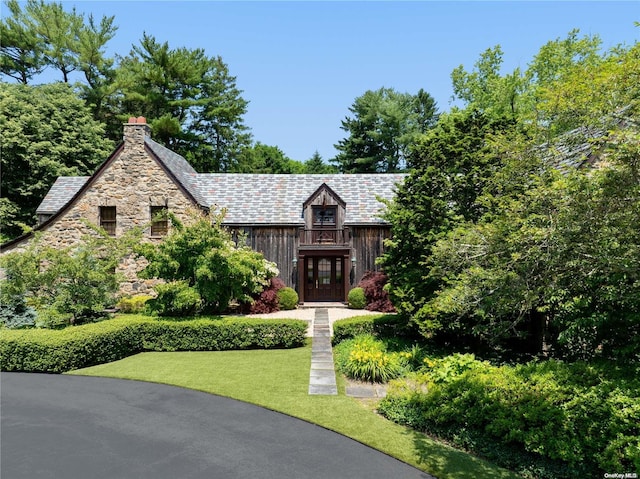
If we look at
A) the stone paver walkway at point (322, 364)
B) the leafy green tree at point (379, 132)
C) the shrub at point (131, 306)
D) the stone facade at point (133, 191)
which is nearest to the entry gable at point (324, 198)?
the stone facade at point (133, 191)

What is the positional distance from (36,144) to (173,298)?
23686 millimetres

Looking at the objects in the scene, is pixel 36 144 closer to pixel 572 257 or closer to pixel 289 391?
pixel 289 391

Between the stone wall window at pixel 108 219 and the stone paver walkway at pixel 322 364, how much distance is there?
13.0 meters

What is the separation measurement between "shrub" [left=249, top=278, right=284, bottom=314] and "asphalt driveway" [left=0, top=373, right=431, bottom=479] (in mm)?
10298

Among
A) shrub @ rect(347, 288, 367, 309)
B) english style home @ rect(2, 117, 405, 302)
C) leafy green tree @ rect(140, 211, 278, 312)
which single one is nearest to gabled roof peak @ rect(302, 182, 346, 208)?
english style home @ rect(2, 117, 405, 302)

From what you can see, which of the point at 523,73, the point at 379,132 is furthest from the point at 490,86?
the point at 379,132

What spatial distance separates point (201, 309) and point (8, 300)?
6.46 meters

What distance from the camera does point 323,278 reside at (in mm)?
22969

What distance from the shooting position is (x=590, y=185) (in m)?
4.89

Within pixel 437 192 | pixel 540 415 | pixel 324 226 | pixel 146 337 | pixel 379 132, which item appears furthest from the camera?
pixel 379 132

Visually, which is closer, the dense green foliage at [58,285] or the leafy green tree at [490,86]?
the dense green foliage at [58,285]

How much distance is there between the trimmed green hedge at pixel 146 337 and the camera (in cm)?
1095

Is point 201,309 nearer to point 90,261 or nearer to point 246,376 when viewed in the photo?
point 90,261

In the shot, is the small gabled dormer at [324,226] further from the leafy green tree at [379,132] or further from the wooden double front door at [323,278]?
the leafy green tree at [379,132]
